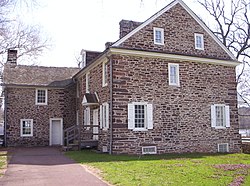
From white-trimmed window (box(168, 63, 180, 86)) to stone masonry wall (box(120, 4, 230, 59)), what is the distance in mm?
815

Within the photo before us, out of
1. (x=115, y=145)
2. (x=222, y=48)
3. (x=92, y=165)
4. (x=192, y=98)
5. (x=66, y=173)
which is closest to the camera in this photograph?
(x=66, y=173)

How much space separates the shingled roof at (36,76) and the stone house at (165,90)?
5.37m

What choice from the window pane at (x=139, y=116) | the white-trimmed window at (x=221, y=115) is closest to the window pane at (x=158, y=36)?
the window pane at (x=139, y=116)

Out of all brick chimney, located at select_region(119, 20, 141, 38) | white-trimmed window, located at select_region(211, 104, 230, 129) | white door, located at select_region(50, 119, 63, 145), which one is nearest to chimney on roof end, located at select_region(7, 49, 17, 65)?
white door, located at select_region(50, 119, 63, 145)

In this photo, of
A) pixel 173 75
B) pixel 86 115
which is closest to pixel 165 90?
pixel 173 75

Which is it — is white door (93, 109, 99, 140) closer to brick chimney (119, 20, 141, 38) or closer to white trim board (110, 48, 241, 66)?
white trim board (110, 48, 241, 66)

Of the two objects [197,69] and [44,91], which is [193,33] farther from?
[44,91]

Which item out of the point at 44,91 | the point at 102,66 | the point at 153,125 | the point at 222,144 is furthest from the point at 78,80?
the point at 222,144

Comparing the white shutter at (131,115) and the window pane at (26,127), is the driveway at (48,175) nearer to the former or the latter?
the white shutter at (131,115)

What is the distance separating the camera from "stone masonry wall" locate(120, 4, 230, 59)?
1761cm

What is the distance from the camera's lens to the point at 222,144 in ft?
62.7

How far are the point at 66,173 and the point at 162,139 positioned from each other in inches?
309

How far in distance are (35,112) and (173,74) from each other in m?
11.4

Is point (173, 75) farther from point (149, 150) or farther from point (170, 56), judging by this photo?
point (149, 150)
